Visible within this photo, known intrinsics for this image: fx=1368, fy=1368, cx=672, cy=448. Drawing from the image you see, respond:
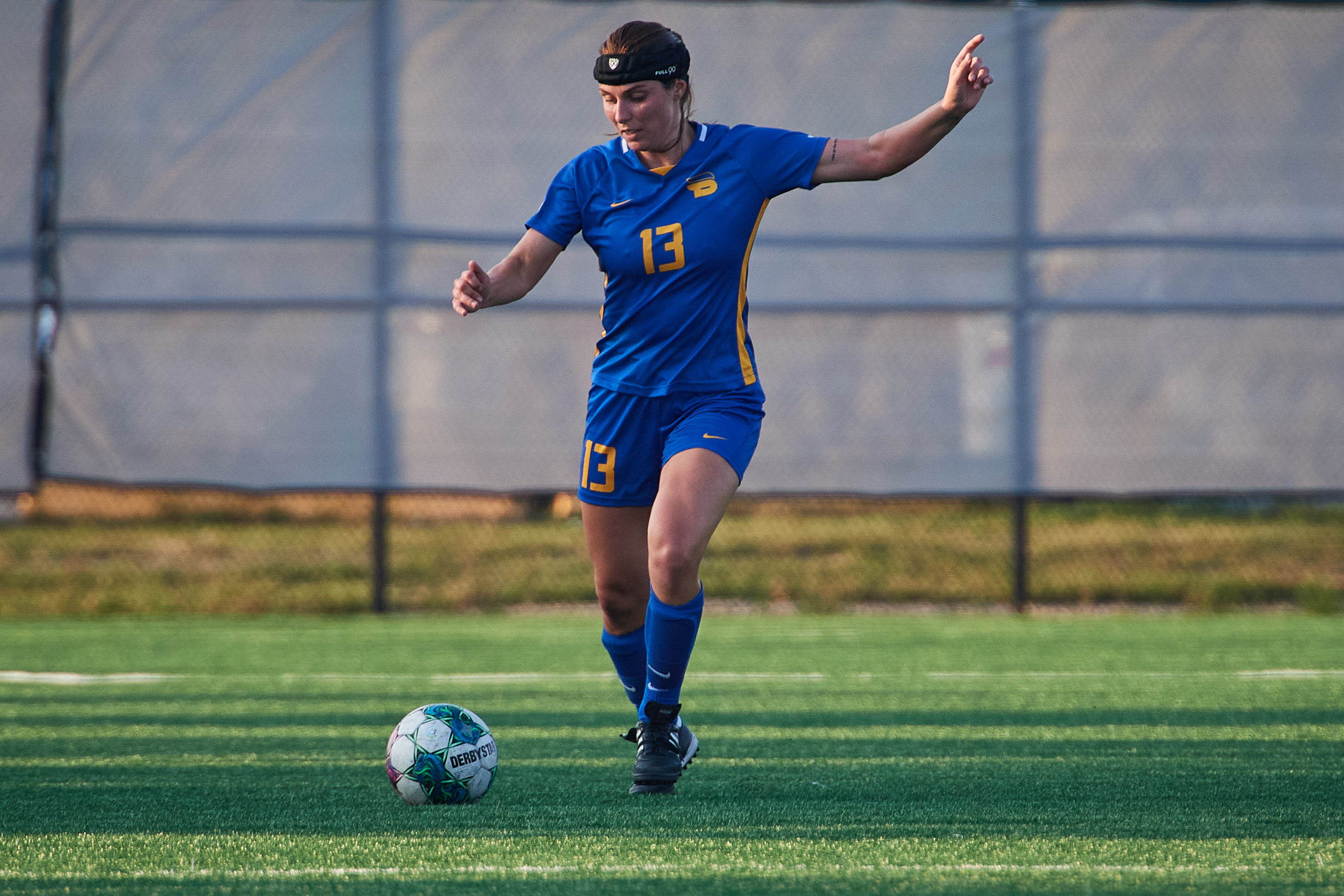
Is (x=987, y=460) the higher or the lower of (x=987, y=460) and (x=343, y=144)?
the lower

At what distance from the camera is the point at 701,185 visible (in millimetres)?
3615

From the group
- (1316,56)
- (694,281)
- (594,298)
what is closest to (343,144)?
(594,298)

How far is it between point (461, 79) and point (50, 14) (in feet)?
7.68

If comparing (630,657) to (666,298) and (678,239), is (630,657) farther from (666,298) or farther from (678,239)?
(678,239)

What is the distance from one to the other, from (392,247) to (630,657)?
458cm

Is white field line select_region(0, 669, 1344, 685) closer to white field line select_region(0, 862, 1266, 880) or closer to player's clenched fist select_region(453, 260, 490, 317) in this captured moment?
player's clenched fist select_region(453, 260, 490, 317)

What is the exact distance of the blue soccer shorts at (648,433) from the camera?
356 centimetres

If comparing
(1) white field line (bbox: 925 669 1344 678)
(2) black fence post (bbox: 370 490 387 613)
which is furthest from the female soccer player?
(2) black fence post (bbox: 370 490 387 613)

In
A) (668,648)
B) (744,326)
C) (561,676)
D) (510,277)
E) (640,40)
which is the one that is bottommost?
(561,676)

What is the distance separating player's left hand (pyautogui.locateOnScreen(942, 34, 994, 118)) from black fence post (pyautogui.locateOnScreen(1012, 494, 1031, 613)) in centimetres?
475

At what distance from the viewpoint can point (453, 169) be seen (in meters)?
7.89

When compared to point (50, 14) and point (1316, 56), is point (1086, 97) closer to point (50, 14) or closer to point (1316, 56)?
point (1316, 56)

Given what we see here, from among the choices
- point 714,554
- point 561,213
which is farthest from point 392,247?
point 561,213

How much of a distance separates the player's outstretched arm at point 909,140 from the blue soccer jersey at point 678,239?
0.22ft
